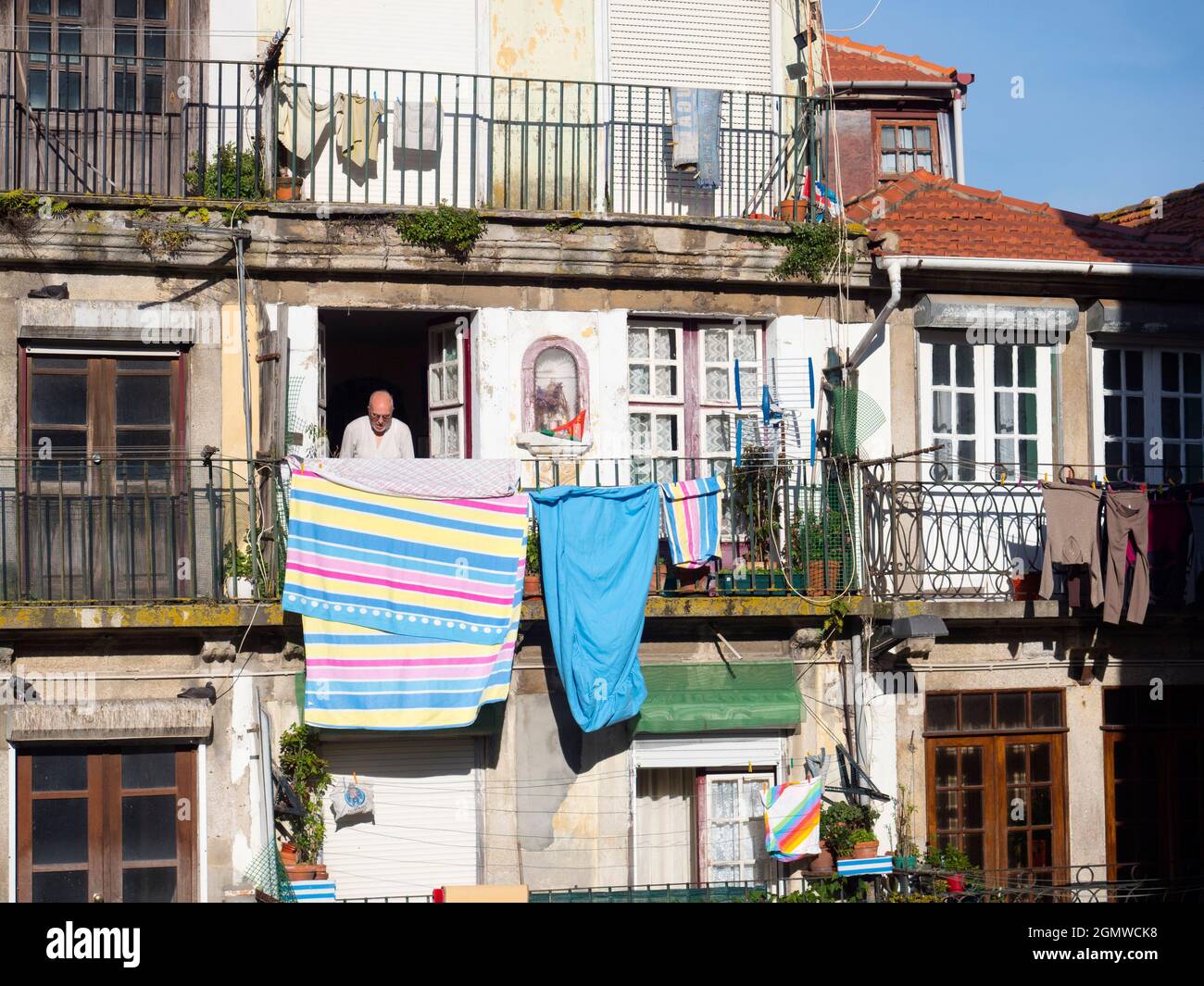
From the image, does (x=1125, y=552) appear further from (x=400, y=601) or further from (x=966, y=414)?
(x=400, y=601)

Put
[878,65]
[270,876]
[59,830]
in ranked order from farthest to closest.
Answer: [878,65] → [59,830] → [270,876]

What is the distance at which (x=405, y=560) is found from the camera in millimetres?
13945

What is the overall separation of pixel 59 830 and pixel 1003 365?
9.45 meters

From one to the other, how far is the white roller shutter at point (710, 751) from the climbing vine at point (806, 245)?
4145 mm

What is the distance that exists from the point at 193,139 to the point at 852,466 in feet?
21.3

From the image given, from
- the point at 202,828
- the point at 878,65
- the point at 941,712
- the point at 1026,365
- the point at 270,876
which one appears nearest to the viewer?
the point at 270,876

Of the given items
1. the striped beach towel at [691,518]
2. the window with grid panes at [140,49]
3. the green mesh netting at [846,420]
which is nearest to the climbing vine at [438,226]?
the window with grid panes at [140,49]

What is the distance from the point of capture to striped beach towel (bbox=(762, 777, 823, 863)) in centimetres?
1455

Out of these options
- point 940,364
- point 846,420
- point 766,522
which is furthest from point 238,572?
point 940,364

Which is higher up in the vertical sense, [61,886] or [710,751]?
[710,751]

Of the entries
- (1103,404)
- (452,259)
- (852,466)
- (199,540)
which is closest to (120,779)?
(199,540)

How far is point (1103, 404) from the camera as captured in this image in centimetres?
1664

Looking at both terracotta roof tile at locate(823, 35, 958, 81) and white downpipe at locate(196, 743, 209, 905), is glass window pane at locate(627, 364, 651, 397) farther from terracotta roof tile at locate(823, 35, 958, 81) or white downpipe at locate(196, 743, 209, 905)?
terracotta roof tile at locate(823, 35, 958, 81)

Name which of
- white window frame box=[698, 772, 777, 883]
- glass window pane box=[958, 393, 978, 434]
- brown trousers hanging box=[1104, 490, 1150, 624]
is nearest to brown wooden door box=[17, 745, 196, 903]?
white window frame box=[698, 772, 777, 883]
